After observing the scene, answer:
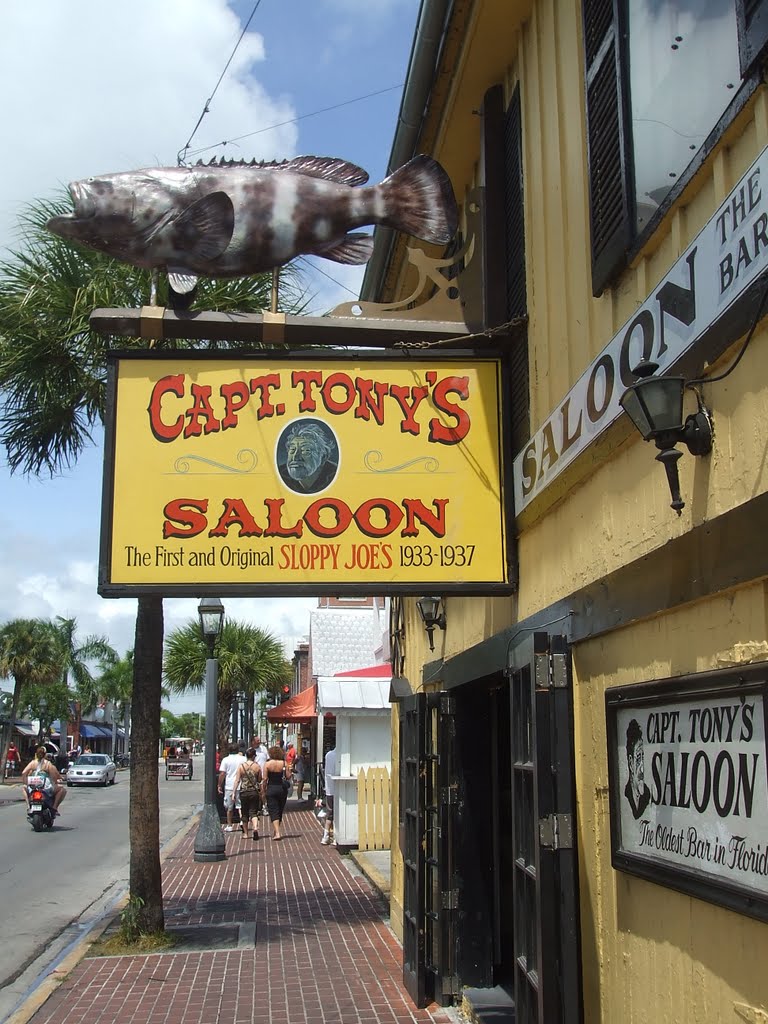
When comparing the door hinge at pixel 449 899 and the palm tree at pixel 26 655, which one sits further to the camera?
the palm tree at pixel 26 655

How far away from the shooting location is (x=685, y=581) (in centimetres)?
327

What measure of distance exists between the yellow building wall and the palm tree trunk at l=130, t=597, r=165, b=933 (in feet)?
19.5

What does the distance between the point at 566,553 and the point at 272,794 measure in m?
15.1

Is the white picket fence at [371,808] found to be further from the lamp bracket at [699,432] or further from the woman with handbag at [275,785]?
the lamp bracket at [699,432]

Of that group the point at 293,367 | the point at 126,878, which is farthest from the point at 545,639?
the point at 126,878

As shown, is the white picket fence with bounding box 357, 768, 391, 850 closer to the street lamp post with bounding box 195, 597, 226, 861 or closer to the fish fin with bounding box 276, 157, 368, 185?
the street lamp post with bounding box 195, 597, 226, 861

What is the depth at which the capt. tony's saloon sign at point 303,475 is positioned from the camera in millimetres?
5230

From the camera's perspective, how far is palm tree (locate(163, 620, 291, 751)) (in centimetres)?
3672

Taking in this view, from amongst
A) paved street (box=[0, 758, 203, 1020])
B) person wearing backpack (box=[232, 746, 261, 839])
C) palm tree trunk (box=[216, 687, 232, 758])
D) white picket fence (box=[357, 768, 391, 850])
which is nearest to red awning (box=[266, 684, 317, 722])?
palm tree trunk (box=[216, 687, 232, 758])

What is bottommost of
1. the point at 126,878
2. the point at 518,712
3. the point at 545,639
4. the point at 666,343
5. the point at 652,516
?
the point at 126,878

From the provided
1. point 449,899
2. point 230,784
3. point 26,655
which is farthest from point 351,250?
point 26,655

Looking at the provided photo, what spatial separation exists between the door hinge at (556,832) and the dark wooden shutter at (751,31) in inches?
110

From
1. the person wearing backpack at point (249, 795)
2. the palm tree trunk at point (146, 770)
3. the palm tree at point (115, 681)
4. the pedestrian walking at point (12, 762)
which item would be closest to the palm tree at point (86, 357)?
the palm tree trunk at point (146, 770)

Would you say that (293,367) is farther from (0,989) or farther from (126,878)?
(126,878)
